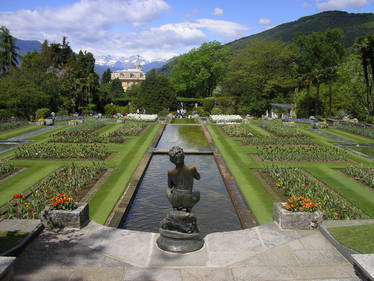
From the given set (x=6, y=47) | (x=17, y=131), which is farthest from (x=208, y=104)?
(x=6, y=47)

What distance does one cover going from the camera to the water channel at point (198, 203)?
1158cm

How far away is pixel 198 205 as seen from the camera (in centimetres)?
1339

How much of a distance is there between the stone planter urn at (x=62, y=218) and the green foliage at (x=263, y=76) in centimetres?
4857

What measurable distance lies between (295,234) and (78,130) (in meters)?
24.6

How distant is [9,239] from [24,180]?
7709mm

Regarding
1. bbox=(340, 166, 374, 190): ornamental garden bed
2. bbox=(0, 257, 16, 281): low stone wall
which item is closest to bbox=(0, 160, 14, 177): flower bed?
bbox=(0, 257, 16, 281): low stone wall

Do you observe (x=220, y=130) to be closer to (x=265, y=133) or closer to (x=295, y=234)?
(x=265, y=133)

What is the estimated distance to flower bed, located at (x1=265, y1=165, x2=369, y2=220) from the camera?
11.1 m

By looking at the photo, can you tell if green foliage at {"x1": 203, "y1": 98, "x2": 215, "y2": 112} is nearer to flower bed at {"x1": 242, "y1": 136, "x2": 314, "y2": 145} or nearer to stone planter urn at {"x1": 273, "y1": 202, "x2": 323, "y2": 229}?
flower bed at {"x1": 242, "y1": 136, "x2": 314, "y2": 145}

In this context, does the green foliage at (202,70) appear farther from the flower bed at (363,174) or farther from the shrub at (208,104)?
the flower bed at (363,174)

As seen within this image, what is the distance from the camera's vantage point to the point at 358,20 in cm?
15412

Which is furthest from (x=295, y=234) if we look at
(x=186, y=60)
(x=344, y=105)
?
(x=186, y=60)

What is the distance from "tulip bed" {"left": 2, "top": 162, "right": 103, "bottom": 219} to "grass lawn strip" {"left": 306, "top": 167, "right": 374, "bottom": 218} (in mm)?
10022

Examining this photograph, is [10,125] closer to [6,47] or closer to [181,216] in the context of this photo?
[181,216]
